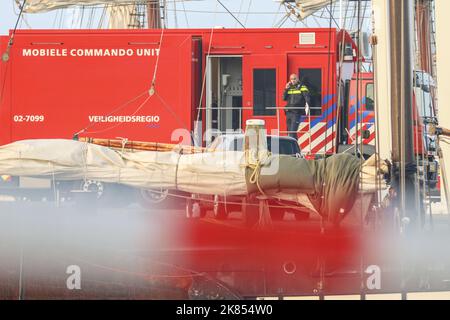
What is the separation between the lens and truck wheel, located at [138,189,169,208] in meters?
9.08

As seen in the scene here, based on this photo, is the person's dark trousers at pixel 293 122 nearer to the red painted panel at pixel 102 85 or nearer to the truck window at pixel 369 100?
the truck window at pixel 369 100

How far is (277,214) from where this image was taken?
8.39 m

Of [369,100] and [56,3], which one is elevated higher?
[56,3]

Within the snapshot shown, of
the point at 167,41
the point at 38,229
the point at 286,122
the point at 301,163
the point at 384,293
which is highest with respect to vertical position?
the point at 167,41

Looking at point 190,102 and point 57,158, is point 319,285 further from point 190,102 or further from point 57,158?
point 190,102

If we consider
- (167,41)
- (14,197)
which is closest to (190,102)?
(167,41)

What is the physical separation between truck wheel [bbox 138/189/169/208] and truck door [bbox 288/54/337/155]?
25.3ft

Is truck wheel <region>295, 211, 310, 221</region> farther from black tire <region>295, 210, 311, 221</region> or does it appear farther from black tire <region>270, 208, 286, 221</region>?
black tire <region>270, 208, 286, 221</region>

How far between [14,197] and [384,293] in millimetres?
3865

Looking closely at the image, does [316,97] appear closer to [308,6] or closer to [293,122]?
[293,122]

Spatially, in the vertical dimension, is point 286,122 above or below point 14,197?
above

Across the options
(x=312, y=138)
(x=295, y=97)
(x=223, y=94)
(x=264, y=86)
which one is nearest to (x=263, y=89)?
(x=264, y=86)

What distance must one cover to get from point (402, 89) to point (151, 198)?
2.47 meters

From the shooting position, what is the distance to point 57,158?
8.66m
